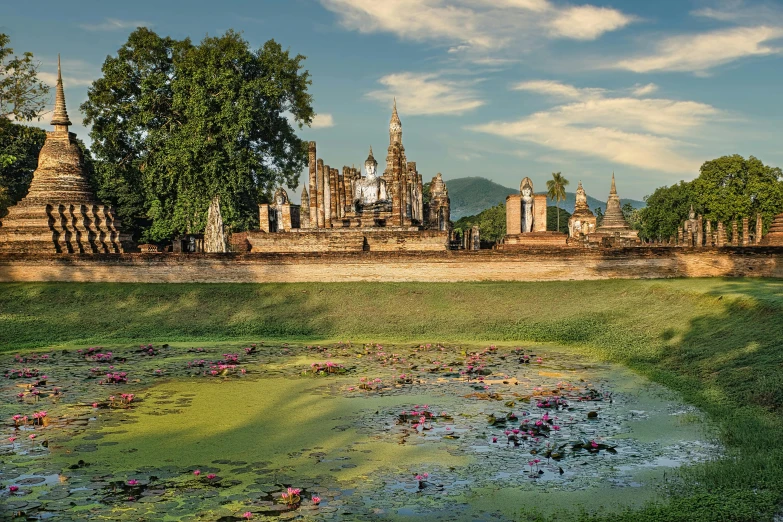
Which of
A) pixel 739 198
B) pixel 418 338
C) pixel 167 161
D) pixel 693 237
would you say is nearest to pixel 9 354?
pixel 418 338

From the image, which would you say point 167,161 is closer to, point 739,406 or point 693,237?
point 693,237

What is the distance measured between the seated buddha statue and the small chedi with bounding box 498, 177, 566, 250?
26.8 feet

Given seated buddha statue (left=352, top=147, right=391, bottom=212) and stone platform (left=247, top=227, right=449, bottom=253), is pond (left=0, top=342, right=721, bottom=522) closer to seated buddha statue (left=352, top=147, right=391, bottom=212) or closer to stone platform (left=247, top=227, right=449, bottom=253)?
stone platform (left=247, top=227, right=449, bottom=253)

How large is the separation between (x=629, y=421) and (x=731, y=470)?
2688 mm

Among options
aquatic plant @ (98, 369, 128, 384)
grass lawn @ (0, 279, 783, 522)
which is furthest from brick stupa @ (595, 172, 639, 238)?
aquatic plant @ (98, 369, 128, 384)

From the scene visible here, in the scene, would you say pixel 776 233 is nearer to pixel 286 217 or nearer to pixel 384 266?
pixel 384 266

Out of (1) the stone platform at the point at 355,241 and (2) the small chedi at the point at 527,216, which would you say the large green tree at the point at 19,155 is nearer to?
(1) the stone platform at the point at 355,241

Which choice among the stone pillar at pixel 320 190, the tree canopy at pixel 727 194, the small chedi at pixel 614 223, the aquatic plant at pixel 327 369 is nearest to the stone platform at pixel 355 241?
the stone pillar at pixel 320 190

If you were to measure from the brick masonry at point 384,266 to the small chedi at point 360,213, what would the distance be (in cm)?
418

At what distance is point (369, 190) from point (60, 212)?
673 inches

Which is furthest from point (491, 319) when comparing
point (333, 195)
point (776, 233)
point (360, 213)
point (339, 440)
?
point (333, 195)

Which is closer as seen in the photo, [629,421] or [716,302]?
[629,421]

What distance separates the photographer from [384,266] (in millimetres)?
25016

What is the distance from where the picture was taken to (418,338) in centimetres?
1967
